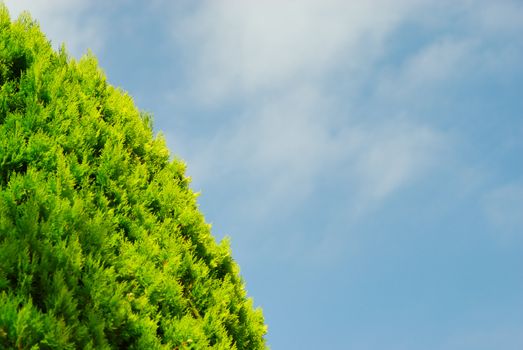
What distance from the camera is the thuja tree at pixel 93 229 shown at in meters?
4.88

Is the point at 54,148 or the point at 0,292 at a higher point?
the point at 54,148

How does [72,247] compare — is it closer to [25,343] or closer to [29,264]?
[29,264]

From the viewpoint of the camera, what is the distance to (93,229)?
559 cm

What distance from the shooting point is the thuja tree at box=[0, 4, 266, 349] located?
488cm

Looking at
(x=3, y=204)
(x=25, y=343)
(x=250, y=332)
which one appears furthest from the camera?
(x=250, y=332)

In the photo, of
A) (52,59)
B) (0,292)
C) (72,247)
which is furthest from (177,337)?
(52,59)

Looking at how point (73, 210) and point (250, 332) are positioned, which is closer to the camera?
point (73, 210)

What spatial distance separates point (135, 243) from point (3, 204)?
1.37 m

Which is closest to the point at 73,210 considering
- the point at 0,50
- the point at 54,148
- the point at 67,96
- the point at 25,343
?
the point at 54,148

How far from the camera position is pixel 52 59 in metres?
7.43

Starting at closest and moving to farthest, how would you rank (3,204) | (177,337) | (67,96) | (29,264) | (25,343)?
(25,343), (29,264), (3,204), (177,337), (67,96)

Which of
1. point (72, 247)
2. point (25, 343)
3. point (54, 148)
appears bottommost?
point (25, 343)

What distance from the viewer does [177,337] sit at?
5.93 meters

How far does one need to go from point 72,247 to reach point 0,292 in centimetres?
68
